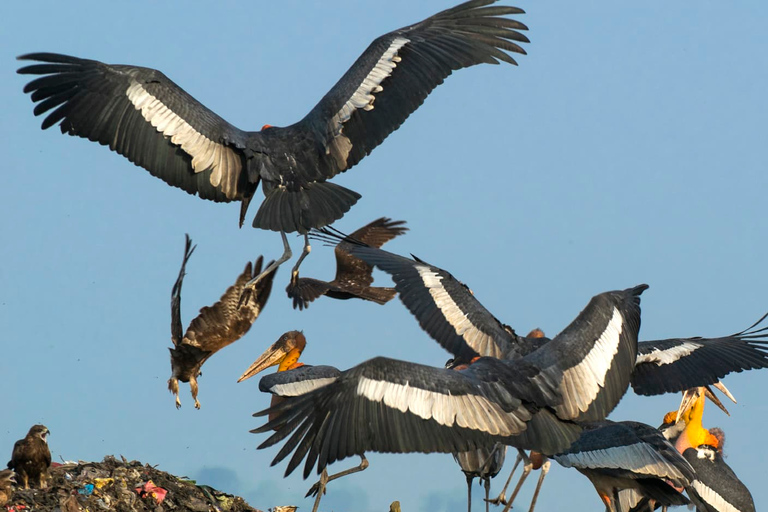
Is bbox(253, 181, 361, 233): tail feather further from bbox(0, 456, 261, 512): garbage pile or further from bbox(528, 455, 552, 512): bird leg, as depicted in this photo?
bbox(528, 455, 552, 512): bird leg

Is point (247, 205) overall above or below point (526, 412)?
above

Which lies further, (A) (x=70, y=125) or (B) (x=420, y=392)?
(A) (x=70, y=125)

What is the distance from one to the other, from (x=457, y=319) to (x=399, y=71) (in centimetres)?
260

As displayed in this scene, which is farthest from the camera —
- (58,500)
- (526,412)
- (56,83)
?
(56,83)

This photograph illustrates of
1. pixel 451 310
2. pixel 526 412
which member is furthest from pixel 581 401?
pixel 451 310

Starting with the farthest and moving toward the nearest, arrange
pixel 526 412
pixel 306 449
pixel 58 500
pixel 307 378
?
pixel 307 378 < pixel 58 500 < pixel 526 412 < pixel 306 449

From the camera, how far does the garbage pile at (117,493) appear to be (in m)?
9.00

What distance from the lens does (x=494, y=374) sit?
823 cm

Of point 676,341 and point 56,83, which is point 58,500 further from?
point 676,341

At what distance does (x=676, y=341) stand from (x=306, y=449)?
5.57 m

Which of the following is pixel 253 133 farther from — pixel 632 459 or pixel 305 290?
pixel 632 459

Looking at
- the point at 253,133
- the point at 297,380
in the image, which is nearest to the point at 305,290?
the point at 253,133

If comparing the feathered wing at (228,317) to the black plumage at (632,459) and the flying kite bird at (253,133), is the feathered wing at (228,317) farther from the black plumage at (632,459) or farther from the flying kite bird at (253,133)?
the black plumage at (632,459)

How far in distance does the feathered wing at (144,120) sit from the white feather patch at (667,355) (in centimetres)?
422
